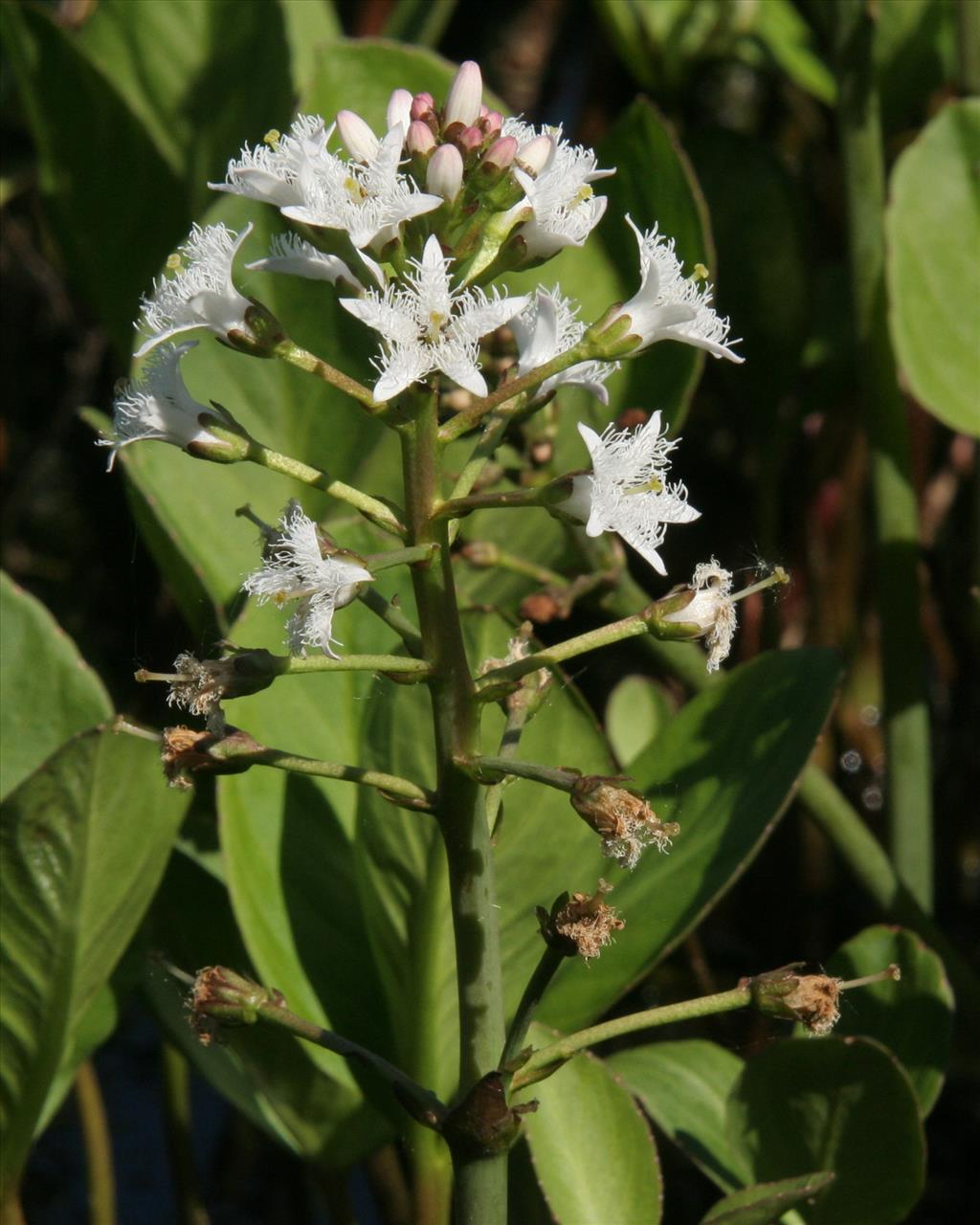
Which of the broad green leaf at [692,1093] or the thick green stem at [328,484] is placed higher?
the thick green stem at [328,484]

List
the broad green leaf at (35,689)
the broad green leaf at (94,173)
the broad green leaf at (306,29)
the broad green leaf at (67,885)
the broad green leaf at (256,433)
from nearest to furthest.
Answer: the broad green leaf at (67,885), the broad green leaf at (35,689), the broad green leaf at (256,433), the broad green leaf at (94,173), the broad green leaf at (306,29)

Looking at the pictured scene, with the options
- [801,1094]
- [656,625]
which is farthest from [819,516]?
[656,625]

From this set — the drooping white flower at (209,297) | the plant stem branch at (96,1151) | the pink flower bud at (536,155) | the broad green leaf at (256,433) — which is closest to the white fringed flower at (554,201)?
the pink flower bud at (536,155)

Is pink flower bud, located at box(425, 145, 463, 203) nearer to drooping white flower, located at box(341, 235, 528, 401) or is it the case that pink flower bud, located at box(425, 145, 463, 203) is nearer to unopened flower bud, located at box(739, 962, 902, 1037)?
drooping white flower, located at box(341, 235, 528, 401)

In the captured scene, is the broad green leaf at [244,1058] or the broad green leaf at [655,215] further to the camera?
the broad green leaf at [655,215]

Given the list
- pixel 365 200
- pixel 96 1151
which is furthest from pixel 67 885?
pixel 96 1151

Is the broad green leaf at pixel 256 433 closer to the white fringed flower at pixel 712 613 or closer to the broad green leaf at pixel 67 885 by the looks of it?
the broad green leaf at pixel 67 885

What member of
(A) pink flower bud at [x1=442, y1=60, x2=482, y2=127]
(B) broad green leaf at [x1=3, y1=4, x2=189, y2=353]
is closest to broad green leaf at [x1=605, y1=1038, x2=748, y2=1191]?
(A) pink flower bud at [x1=442, y1=60, x2=482, y2=127]
